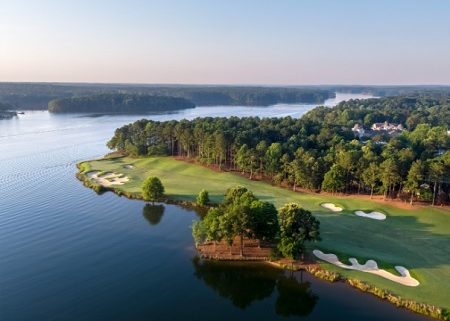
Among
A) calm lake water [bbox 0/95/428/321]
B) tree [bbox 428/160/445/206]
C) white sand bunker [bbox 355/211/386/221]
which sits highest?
tree [bbox 428/160/445/206]

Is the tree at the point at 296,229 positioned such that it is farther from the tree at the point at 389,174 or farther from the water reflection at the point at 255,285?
the tree at the point at 389,174

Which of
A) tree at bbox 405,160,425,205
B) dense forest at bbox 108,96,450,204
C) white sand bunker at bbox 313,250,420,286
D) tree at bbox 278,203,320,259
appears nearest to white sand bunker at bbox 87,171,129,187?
dense forest at bbox 108,96,450,204

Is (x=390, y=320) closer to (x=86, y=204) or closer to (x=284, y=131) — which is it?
(x=86, y=204)

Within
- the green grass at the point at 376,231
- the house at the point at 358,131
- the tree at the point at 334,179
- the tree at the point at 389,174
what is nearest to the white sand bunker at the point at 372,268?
the green grass at the point at 376,231

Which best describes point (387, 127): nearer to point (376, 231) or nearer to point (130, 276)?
point (376, 231)

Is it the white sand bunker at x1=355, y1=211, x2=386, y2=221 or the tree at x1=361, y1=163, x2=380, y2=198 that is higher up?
the tree at x1=361, y1=163, x2=380, y2=198

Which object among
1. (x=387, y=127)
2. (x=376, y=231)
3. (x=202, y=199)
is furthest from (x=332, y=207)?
(x=387, y=127)

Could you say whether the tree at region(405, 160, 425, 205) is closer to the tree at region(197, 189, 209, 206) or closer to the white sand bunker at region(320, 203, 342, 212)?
the white sand bunker at region(320, 203, 342, 212)

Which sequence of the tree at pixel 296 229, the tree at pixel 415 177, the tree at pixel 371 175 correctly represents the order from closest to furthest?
the tree at pixel 296 229 → the tree at pixel 415 177 → the tree at pixel 371 175
